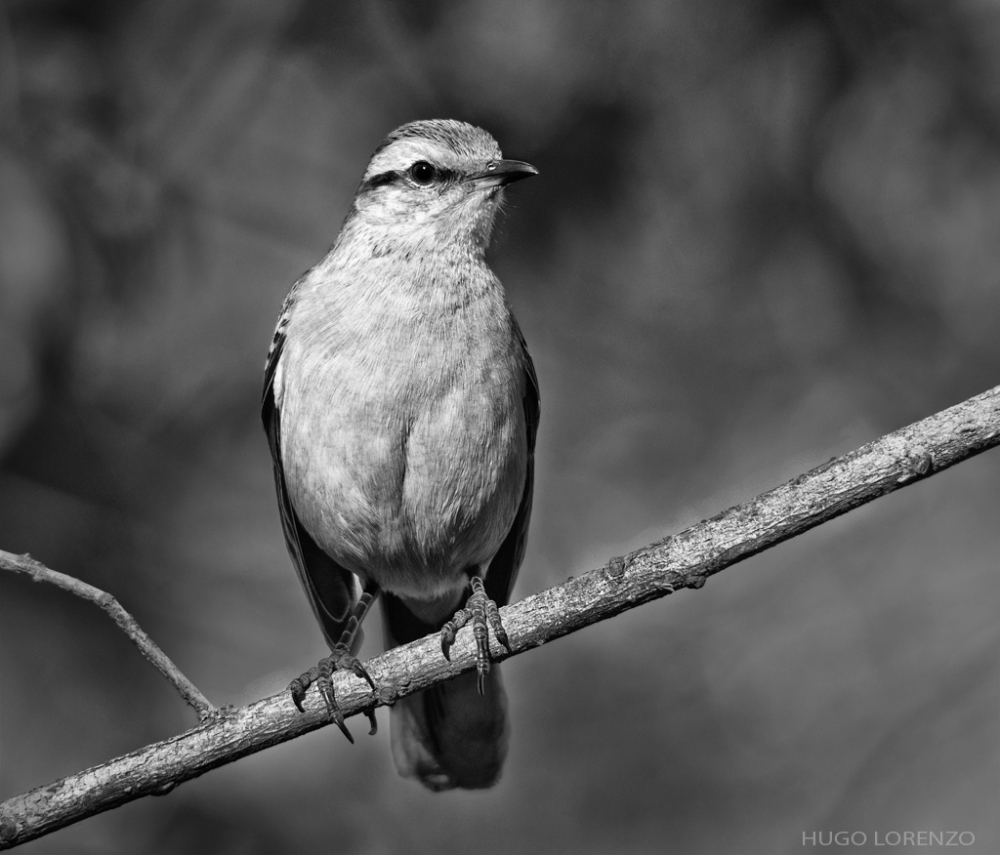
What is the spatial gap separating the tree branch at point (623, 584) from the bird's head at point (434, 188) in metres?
2.18

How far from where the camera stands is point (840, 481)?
161 inches

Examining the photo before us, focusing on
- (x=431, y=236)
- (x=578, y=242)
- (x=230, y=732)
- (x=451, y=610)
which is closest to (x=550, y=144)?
(x=578, y=242)

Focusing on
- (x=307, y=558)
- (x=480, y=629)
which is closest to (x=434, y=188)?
(x=307, y=558)

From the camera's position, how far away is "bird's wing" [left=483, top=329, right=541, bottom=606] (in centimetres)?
609

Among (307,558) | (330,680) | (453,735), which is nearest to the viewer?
(330,680)

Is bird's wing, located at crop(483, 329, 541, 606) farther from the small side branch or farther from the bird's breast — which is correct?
the small side branch

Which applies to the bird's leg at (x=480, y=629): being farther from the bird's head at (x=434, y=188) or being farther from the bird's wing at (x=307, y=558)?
the bird's head at (x=434, y=188)

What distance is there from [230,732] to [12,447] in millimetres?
3376

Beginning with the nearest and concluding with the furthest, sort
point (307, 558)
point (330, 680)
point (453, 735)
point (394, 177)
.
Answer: point (330, 680) < point (394, 177) < point (453, 735) < point (307, 558)

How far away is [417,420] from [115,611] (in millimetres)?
1642

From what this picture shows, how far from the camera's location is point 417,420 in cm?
519

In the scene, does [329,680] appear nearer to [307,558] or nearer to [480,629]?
[480,629]

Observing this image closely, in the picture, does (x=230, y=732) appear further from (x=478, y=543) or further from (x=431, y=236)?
(x=431, y=236)

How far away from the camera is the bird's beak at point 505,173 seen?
578cm
